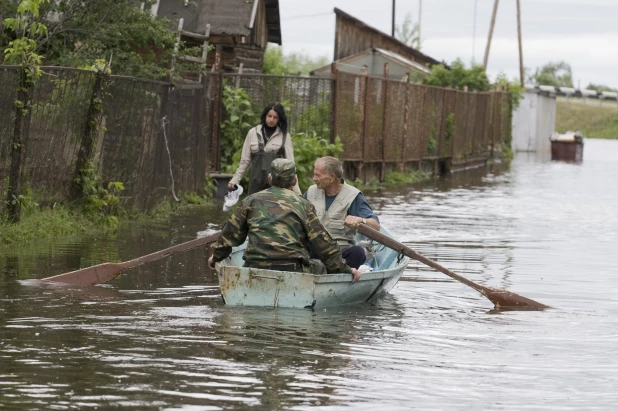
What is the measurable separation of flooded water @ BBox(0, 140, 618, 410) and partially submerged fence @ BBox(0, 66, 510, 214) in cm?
131

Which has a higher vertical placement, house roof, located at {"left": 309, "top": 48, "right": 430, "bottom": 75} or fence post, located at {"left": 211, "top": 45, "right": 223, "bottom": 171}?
house roof, located at {"left": 309, "top": 48, "right": 430, "bottom": 75}

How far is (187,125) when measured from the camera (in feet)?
69.9

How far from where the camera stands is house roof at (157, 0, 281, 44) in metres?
32.6

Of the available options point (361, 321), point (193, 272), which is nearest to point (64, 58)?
point (193, 272)

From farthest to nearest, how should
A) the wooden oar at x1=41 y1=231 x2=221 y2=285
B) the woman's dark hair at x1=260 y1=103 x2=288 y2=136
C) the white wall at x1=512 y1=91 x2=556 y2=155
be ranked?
the white wall at x1=512 y1=91 x2=556 y2=155, the woman's dark hair at x1=260 y1=103 x2=288 y2=136, the wooden oar at x1=41 y1=231 x2=221 y2=285

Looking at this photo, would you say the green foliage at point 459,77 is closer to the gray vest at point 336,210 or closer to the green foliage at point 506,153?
the green foliage at point 506,153

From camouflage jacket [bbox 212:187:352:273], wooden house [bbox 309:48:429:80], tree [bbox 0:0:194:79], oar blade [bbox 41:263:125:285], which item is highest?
wooden house [bbox 309:48:429:80]

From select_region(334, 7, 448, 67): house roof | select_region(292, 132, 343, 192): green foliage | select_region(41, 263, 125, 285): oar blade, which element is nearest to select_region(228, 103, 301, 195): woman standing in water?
select_region(41, 263, 125, 285): oar blade

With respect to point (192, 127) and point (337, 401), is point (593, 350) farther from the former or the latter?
point (192, 127)

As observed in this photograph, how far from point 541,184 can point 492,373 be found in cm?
2545

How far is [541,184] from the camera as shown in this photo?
3366cm

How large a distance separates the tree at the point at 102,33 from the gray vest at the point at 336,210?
29.6 feet

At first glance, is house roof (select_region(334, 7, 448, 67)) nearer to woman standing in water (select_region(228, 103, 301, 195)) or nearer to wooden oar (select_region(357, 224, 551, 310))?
woman standing in water (select_region(228, 103, 301, 195))

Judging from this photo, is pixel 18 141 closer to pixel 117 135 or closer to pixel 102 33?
pixel 117 135
